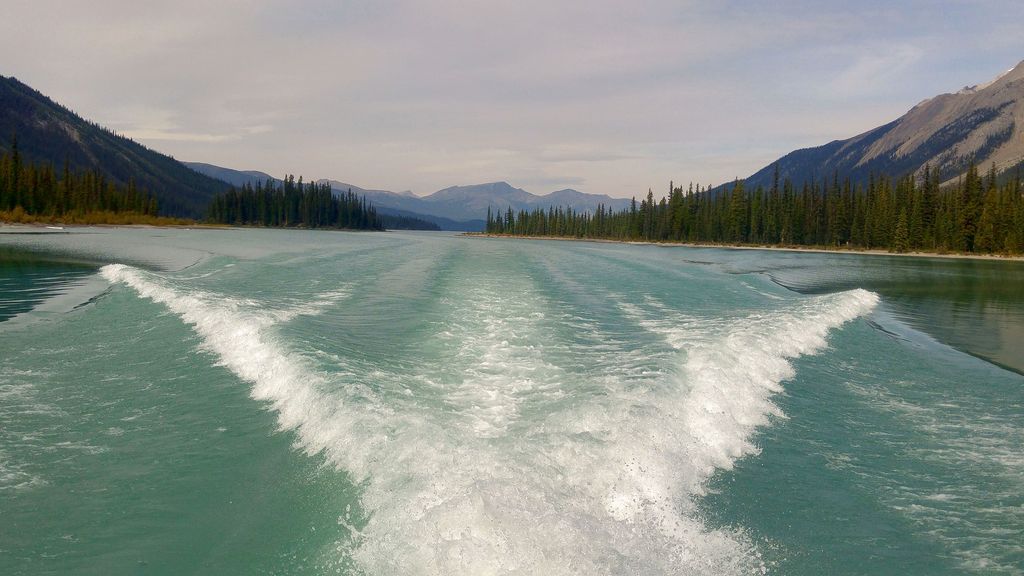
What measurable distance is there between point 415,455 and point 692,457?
12.7 ft

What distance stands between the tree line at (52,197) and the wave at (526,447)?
12054cm

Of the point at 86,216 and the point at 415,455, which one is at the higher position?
the point at 86,216

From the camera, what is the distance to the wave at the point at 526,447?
5359 mm

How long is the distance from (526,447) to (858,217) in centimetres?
13054

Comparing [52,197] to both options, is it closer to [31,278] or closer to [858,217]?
[31,278]

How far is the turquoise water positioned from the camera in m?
5.52

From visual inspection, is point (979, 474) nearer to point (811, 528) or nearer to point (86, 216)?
point (811, 528)

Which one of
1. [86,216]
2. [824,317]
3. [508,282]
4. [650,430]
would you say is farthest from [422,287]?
[86,216]

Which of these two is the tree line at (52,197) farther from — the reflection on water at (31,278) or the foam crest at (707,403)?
the foam crest at (707,403)

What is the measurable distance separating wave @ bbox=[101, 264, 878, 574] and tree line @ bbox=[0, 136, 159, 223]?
121 metres

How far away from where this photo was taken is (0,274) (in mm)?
27453

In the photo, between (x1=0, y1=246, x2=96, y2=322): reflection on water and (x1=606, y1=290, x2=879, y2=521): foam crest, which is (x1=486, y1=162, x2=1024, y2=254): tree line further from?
(x1=0, y1=246, x2=96, y2=322): reflection on water

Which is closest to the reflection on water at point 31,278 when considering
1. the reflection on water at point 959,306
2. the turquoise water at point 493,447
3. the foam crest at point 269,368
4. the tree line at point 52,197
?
the turquoise water at point 493,447

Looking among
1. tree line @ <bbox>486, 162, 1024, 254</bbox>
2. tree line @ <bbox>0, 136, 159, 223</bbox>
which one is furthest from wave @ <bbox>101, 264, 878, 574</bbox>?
tree line @ <bbox>0, 136, 159, 223</bbox>
